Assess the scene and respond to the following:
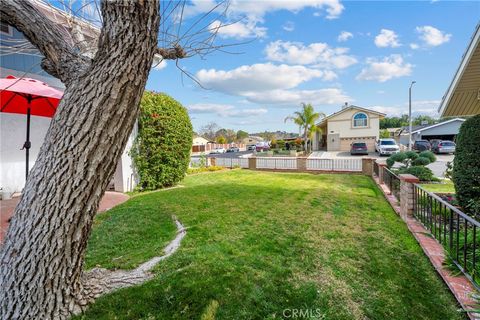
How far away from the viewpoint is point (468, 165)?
4.83m

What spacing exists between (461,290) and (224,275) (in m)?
2.63

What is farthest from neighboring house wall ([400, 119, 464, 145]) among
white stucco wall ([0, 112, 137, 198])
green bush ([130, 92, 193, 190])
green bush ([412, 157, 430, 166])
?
→ white stucco wall ([0, 112, 137, 198])

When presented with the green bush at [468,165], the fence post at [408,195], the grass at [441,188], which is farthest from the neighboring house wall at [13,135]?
the grass at [441,188]

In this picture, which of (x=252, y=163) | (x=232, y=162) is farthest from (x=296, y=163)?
(x=232, y=162)

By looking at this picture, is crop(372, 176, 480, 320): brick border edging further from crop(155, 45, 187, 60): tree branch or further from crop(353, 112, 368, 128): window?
crop(353, 112, 368, 128): window

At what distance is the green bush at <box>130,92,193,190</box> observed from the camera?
7.84 m

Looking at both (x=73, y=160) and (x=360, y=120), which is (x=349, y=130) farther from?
(x=73, y=160)

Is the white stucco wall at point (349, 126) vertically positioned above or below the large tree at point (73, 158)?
above

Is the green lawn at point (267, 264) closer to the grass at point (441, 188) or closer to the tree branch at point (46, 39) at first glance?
the tree branch at point (46, 39)

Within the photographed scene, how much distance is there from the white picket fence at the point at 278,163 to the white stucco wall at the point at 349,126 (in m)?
17.9

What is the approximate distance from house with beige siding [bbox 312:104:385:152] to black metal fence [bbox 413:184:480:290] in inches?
1059

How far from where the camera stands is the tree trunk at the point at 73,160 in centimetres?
168

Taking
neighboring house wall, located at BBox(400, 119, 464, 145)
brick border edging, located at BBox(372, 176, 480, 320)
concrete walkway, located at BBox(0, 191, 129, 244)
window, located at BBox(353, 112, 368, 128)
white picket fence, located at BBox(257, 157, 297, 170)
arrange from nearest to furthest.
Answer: brick border edging, located at BBox(372, 176, 480, 320) < concrete walkway, located at BBox(0, 191, 129, 244) < white picket fence, located at BBox(257, 157, 297, 170) < window, located at BBox(353, 112, 368, 128) < neighboring house wall, located at BBox(400, 119, 464, 145)

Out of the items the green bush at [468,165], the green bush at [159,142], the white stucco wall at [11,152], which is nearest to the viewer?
the green bush at [468,165]
